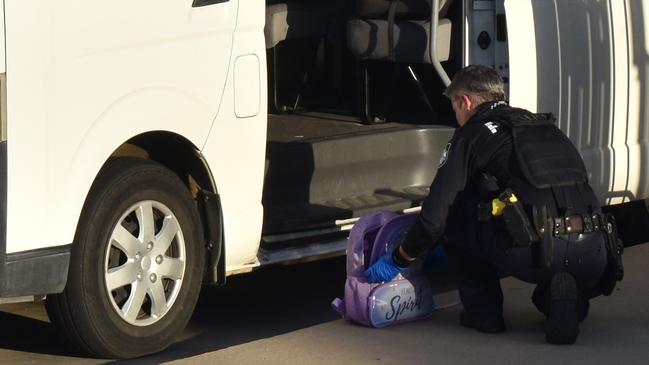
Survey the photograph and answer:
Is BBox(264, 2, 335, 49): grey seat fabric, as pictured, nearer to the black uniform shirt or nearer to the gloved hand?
the gloved hand

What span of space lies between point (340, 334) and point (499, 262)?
0.70 metres

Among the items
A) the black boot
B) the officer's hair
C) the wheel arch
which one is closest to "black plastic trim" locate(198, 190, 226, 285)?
the wheel arch

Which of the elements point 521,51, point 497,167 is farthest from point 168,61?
point 521,51

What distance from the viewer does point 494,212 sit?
18.9ft

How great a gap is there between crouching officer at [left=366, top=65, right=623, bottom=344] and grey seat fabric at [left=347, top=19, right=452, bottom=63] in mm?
1564

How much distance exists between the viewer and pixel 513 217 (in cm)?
565

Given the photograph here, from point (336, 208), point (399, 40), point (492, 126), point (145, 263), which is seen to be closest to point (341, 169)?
point (336, 208)

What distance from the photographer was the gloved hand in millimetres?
6047

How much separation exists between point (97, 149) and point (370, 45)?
2449mm

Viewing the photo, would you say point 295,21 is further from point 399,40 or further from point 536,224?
point 536,224

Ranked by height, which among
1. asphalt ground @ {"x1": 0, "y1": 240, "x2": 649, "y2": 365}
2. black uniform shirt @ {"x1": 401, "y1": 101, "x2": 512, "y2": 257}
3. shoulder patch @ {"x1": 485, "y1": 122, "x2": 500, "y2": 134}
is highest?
shoulder patch @ {"x1": 485, "y1": 122, "x2": 500, "y2": 134}

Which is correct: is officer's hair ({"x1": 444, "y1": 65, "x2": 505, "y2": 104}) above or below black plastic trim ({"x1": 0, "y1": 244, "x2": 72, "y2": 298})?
above

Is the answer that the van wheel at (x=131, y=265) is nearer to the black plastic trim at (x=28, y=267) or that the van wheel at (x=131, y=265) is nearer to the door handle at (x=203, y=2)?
the black plastic trim at (x=28, y=267)

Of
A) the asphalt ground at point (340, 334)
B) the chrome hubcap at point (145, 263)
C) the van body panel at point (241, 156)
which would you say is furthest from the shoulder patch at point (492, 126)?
the chrome hubcap at point (145, 263)
